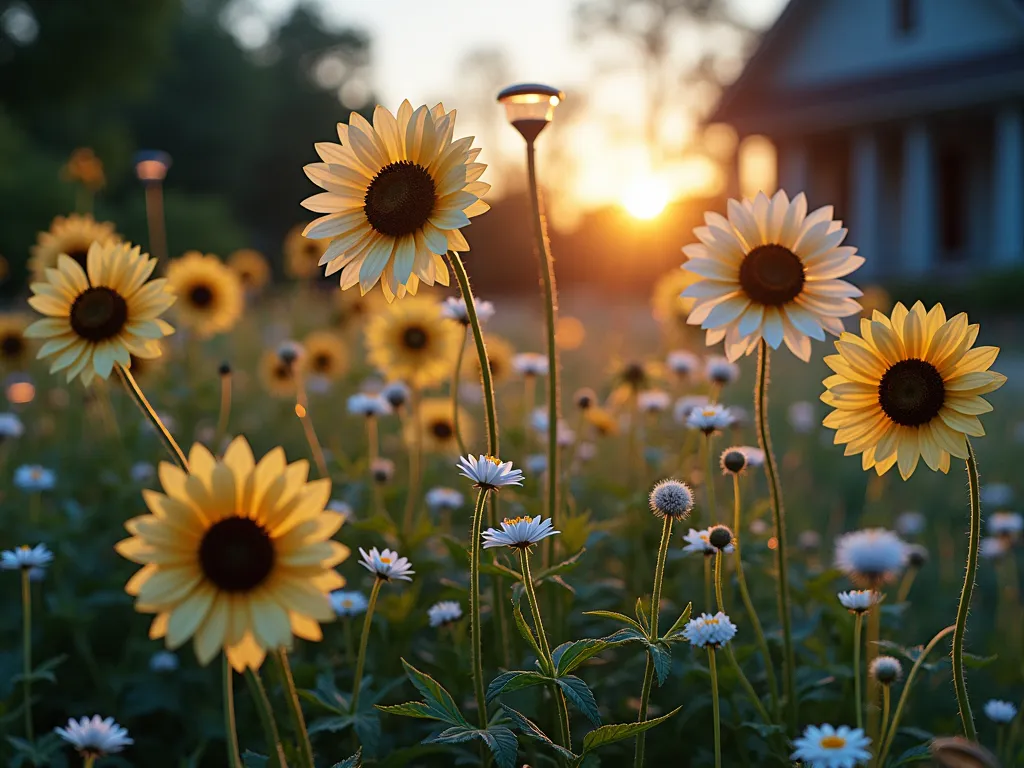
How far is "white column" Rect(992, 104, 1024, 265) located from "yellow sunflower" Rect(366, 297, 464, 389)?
14.4 m

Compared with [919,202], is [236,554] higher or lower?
lower

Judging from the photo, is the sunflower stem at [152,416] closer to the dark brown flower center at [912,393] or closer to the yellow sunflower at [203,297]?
the dark brown flower center at [912,393]

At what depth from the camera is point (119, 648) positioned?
11.0ft

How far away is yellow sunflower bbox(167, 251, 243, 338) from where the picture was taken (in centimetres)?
450

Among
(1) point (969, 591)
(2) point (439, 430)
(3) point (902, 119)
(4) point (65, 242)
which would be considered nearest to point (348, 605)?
(2) point (439, 430)

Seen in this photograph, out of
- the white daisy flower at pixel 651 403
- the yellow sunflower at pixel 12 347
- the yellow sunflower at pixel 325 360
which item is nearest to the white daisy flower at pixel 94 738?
the white daisy flower at pixel 651 403

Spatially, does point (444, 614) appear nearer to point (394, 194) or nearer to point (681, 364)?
point (394, 194)

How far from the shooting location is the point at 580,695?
170 centimetres

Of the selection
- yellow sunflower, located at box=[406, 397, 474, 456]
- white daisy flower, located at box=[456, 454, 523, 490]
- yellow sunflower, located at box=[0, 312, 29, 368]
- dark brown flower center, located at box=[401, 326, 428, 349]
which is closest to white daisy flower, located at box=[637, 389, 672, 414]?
yellow sunflower, located at box=[406, 397, 474, 456]

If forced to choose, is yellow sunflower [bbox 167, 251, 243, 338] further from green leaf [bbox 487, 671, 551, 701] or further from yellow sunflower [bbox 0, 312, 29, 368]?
green leaf [bbox 487, 671, 551, 701]

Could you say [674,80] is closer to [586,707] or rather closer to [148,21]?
[148,21]

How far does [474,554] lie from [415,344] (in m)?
1.98

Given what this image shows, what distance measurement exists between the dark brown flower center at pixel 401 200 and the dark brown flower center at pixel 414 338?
168cm

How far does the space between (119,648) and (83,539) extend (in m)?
0.57
